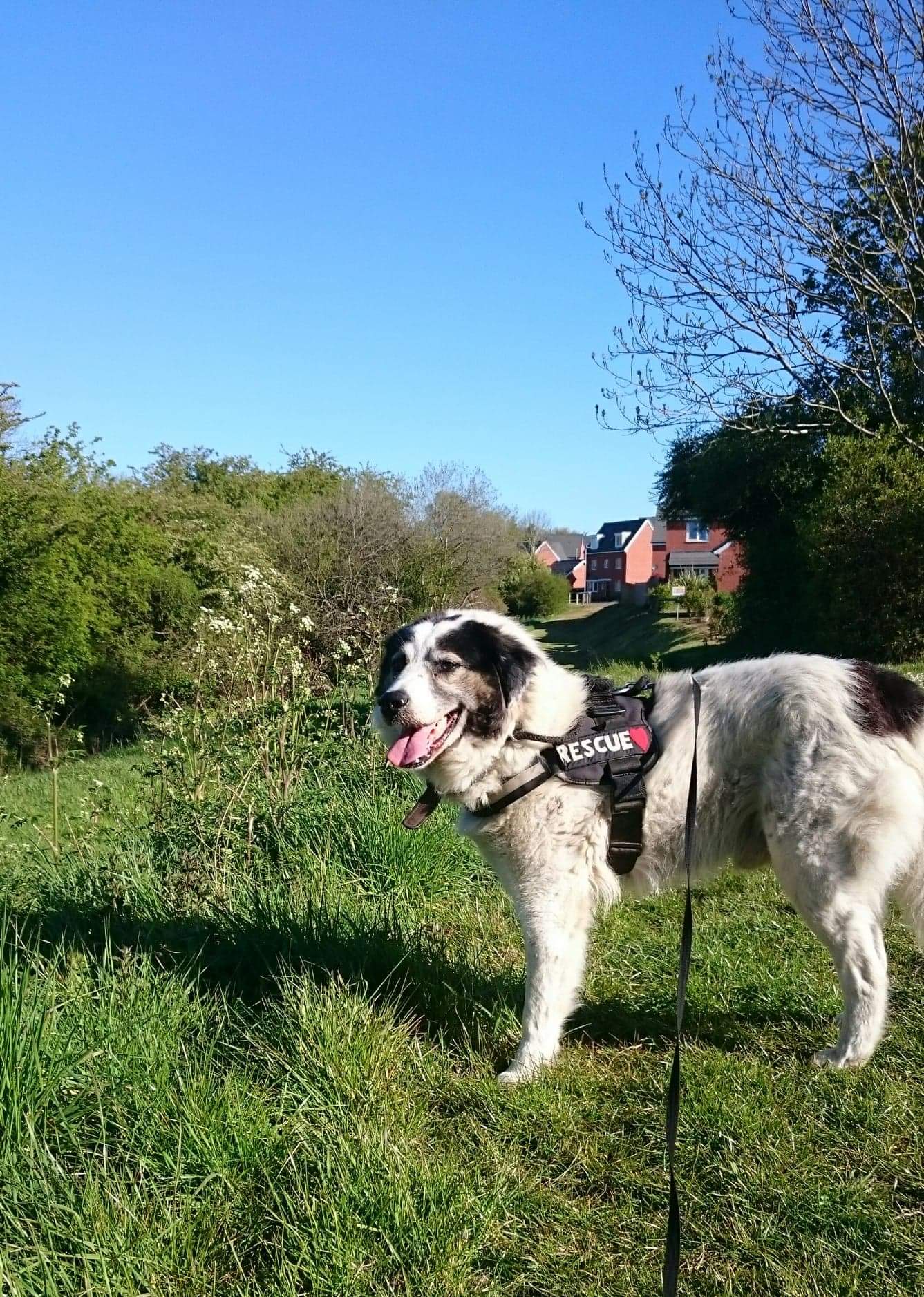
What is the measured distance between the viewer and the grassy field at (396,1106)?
234 centimetres

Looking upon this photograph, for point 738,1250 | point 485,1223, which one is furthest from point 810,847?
point 485,1223

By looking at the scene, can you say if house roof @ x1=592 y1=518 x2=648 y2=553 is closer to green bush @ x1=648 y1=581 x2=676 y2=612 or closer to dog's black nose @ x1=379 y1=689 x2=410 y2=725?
green bush @ x1=648 y1=581 x2=676 y2=612

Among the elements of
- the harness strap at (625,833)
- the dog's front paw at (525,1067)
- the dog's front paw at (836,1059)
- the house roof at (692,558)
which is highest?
the house roof at (692,558)

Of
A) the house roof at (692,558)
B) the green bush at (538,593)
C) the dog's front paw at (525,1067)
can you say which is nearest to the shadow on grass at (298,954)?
the dog's front paw at (525,1067)

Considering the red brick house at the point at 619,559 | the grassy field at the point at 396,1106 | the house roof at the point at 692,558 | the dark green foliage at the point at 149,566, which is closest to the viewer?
the grassy field at the point at 396,1106

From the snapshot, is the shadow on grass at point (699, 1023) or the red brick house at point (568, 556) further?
the red brick house at point (568, 556)

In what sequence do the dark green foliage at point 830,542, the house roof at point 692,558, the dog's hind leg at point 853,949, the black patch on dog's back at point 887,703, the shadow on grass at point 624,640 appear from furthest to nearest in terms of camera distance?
1. the house roof at point 692,558
2. the shadow on grass at point 624,640
3. the dark green foliage at point 830,542
4. the black patch on dog's back at point 887,703
5. the dog's hind leg at point 853,949

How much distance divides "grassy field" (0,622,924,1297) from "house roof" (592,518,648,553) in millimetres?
81316

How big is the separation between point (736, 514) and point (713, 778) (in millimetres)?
26898

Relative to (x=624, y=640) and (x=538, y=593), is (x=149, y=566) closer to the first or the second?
(x=624, y=640)

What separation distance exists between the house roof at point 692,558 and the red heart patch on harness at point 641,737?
6807 centimetres

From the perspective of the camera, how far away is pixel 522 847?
3.74 meters

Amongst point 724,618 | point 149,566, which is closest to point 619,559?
point 724,618

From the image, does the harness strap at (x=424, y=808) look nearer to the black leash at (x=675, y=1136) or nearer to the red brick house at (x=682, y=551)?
the black leash at (x=675, y=1136)
